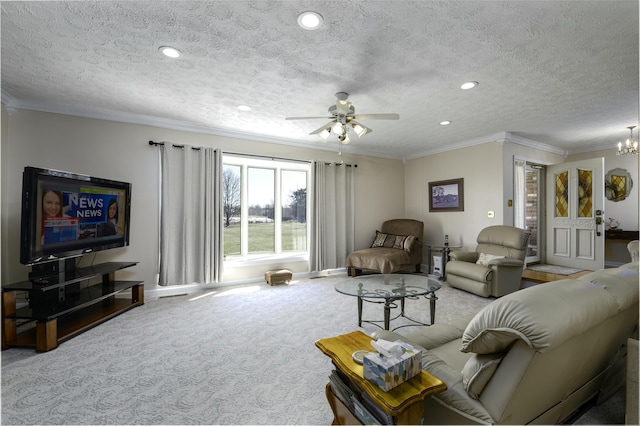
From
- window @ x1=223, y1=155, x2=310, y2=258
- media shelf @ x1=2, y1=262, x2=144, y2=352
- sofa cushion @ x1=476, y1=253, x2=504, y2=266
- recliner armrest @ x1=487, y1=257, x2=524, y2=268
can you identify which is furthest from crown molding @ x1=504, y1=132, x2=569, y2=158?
media shelf @ x1=2, y1=262, x2=144, y2=352

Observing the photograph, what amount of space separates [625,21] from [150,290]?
17.9ft

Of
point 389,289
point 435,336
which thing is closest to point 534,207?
point 389,289

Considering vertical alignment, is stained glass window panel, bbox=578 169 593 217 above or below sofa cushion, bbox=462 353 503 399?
above

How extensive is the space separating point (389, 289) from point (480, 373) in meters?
1.84

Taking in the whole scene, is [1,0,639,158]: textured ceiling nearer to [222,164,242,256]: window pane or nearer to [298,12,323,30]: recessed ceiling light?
[298,12,323,30]: recessed ceiling light

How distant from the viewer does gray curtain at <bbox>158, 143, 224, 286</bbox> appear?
4027mm

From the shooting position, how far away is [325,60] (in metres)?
2.40

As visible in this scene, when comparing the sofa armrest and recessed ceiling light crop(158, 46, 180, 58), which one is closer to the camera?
recessed ceiling light crop(158, 46, 180, 58)

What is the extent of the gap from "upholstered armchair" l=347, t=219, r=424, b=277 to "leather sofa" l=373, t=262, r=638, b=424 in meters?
3.37

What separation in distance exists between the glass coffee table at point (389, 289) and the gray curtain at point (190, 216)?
7.39ft

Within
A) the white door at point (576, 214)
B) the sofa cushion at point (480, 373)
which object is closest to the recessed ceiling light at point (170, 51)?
the sofa cushion at point (480, 373)

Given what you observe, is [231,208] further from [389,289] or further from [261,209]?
[389,289]

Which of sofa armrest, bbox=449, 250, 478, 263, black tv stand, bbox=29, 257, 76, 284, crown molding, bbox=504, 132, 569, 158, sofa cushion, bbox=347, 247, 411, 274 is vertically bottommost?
sofa cushion, bbox=347, 247, 411, 274

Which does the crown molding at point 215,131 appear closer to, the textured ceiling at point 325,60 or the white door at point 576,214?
the textured ceiling at point 325,60
